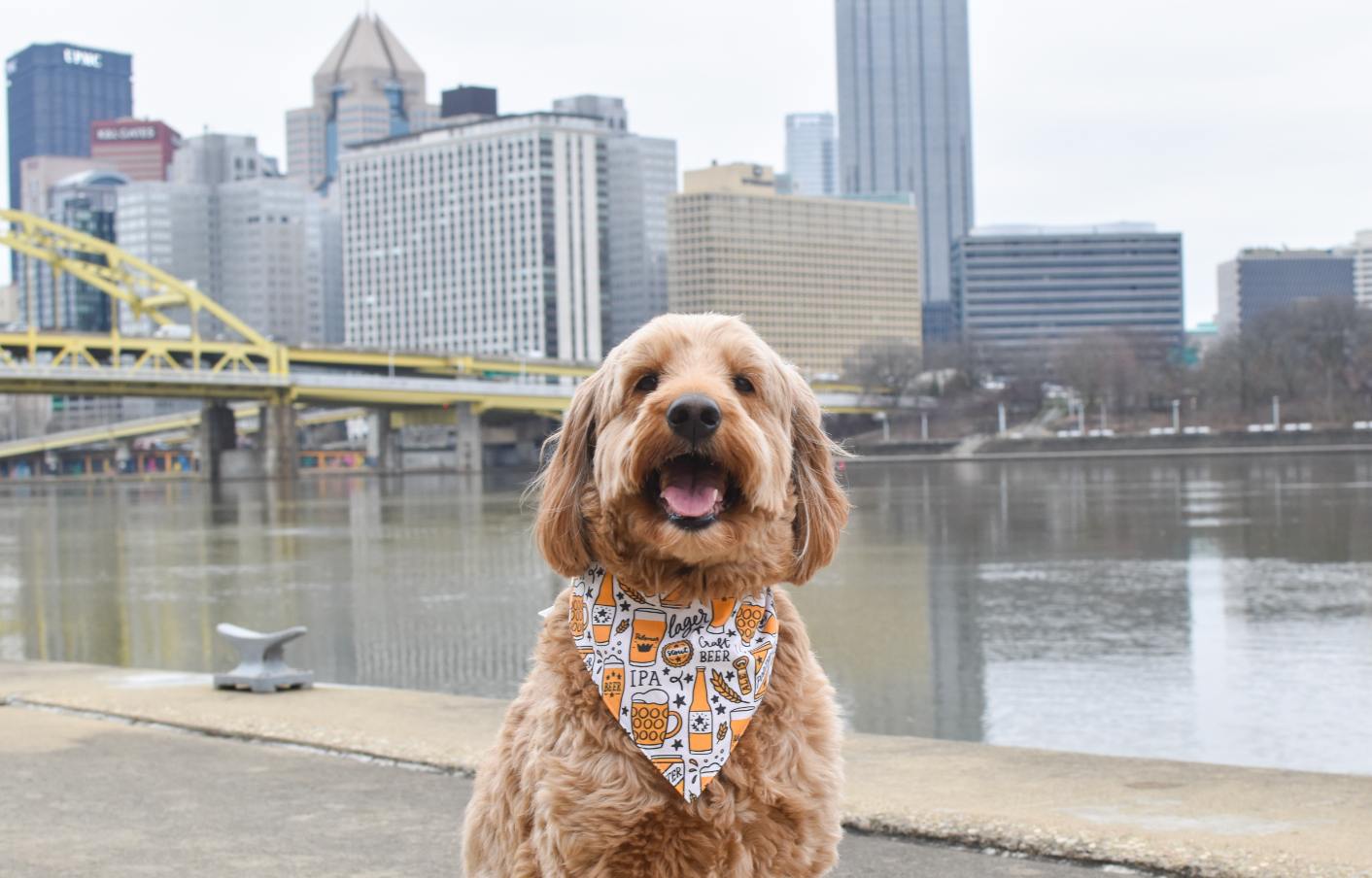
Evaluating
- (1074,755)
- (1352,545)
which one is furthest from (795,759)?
(1352,545)

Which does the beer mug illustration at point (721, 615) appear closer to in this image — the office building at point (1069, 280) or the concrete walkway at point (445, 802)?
the concrete walkway at point (445, 802)

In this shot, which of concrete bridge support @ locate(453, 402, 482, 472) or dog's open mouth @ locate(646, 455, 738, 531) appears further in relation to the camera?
concrete bridge support @ locate(453, 402, 482, 472)

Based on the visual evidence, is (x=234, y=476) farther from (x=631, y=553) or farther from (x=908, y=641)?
(x=631, y=553)

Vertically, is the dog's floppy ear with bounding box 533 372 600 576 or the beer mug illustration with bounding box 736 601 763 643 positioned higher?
the dog's floppy ear with bounding box 533 372 600 576

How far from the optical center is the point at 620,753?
244cm

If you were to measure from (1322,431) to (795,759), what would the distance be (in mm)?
77211

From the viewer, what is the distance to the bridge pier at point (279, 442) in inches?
2741

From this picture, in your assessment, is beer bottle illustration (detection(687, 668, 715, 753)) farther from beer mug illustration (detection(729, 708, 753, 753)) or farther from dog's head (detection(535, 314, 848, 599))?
dog's head (detection(535, 314, 848, 599))

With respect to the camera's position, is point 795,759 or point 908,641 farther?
point 908,641

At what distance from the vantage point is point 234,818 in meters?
4.31

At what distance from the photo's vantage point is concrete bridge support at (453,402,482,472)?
79.8 metres

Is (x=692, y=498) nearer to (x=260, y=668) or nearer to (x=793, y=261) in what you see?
(x=260, y=668)

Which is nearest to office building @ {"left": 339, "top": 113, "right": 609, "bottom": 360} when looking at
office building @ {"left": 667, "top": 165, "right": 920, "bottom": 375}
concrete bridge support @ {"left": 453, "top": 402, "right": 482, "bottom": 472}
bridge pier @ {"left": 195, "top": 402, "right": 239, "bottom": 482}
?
office building @ {"left": 667, "top": 165, "right": 920, "bottom": 375}

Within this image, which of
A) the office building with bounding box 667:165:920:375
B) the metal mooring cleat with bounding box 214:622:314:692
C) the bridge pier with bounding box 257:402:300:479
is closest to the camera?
the metal mooring cleat with bounding box 214:622:314:692
